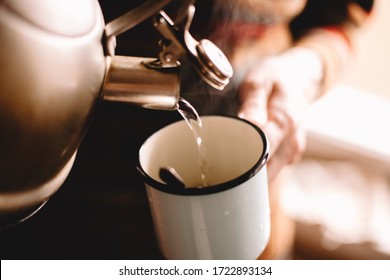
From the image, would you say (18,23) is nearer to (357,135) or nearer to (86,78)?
(86,78)

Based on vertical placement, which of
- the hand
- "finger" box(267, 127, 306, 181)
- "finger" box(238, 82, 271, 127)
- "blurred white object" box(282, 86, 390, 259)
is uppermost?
"finger" box(238, 82, 271, 127)

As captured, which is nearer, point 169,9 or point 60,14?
point 60,14

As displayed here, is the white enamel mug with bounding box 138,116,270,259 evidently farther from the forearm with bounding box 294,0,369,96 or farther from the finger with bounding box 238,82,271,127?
the forearm with bounding box 294,0,369,96

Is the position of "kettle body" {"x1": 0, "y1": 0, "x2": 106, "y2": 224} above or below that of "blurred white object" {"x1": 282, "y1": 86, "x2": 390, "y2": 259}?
above

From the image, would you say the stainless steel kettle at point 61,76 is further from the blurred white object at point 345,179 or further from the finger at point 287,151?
the blurred white object at point 345,179

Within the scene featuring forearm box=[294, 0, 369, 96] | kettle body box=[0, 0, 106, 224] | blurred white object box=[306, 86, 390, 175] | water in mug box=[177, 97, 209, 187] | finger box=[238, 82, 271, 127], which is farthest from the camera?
blurred white object box=[306, 86, 390, 175]

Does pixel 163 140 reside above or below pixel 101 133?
above

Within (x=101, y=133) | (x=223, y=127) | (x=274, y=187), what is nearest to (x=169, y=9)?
→ (x=223, y=127)

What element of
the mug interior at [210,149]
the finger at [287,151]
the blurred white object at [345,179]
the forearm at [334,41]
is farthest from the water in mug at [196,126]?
the blurred white object at [345,179]

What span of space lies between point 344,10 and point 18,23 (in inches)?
28.8

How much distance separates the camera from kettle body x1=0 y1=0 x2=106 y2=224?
1.08 feet

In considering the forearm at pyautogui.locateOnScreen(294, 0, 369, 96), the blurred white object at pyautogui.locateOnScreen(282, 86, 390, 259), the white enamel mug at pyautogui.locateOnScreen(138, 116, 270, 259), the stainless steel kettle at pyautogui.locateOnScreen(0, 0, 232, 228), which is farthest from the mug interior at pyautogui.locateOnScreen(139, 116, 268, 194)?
the blurred white object at pyautogui.locateOnScreen(282, 86, 390, 259)
